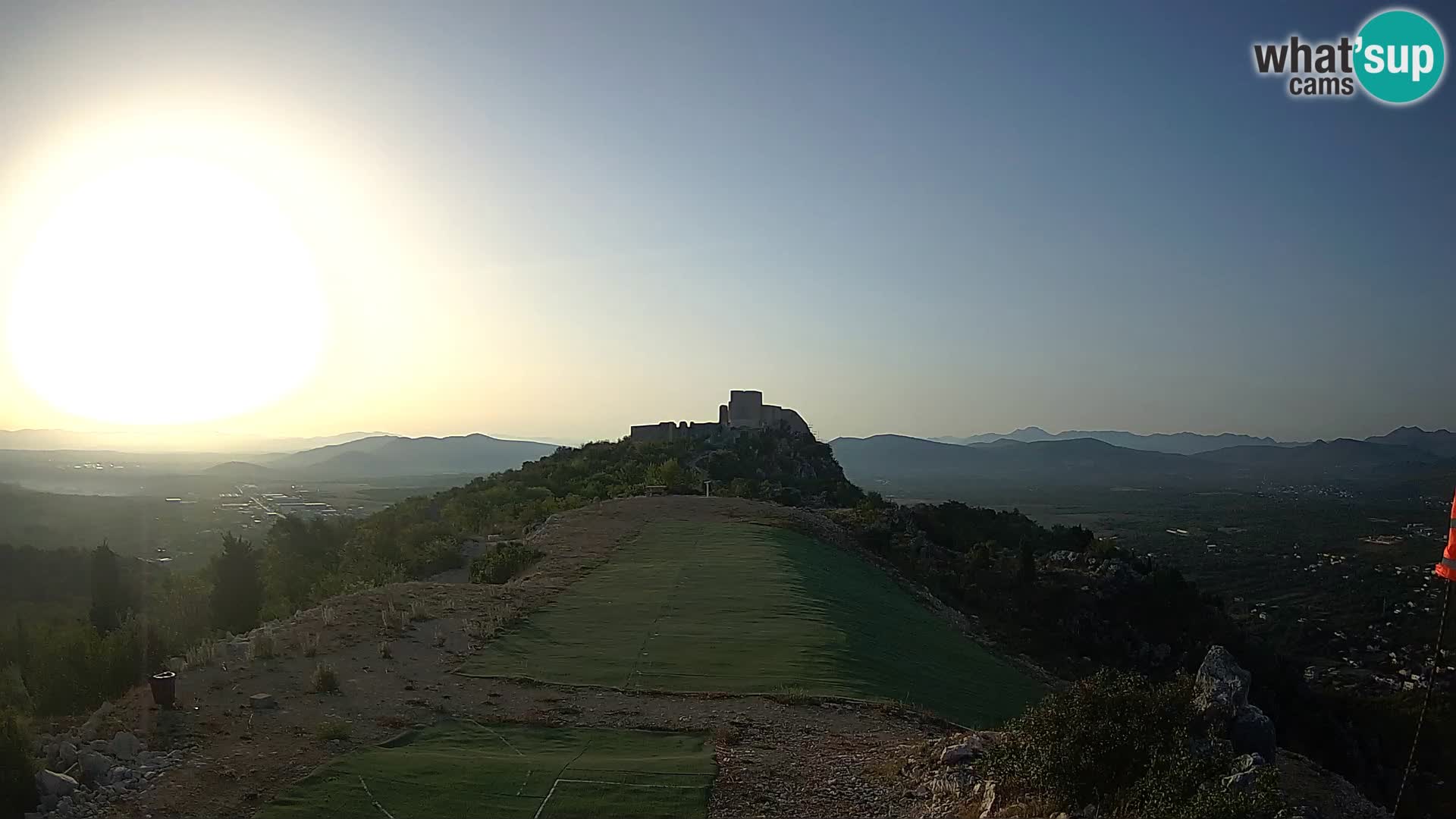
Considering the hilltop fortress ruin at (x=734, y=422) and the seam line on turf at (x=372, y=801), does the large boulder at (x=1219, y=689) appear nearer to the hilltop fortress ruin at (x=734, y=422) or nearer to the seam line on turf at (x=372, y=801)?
the seam line on turf at (x=372, y=801)

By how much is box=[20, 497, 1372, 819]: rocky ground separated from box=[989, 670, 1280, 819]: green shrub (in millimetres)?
405

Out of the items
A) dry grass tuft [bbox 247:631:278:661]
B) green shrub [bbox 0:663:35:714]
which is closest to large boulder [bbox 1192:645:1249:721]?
dry grass tuft [bbox 247:631:278:661]

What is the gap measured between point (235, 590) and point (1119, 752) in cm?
2176

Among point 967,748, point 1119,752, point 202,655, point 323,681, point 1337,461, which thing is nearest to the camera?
point 1119,752

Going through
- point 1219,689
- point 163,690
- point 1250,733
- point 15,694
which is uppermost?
point 1219,689

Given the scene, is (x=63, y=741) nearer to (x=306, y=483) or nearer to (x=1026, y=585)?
(x=1026, y=585)

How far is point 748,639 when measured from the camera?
51.4 feet

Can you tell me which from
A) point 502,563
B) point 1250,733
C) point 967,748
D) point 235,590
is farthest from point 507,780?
point 235,590

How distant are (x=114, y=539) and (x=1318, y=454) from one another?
20211cm

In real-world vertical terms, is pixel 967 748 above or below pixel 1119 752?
below

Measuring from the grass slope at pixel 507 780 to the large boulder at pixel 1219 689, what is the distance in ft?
16.3

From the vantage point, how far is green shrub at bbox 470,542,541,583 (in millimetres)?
22000

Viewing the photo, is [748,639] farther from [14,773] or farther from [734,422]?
[734,422]

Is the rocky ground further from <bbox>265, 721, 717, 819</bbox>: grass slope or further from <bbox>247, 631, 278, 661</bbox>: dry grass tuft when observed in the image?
<bbox>265, 721, 717, 819</bbox>: grass slope
